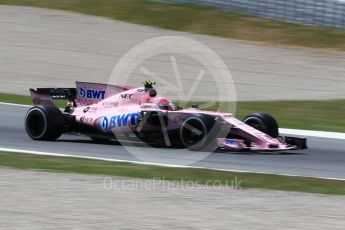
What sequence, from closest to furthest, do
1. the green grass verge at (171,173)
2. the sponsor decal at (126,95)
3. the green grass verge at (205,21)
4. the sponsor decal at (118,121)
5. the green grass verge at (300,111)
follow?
the green grass verge at (171,173)
the sponsor decal at (118,121)
the sponsor decal at (126,95)
the green grass verge at (300,111)
the green grass verge at (205,21)

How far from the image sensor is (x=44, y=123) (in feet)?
45.0

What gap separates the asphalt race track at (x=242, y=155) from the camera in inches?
466

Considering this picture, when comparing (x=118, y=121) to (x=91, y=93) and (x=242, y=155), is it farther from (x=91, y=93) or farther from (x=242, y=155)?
(x=242, y=155)

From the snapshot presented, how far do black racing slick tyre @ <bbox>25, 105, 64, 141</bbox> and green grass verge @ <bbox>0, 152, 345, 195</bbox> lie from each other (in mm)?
1392

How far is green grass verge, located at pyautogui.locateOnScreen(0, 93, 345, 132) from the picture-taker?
56.0 feet

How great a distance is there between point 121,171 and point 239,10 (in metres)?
19.4

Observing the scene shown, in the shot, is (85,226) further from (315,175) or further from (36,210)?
(315,175)

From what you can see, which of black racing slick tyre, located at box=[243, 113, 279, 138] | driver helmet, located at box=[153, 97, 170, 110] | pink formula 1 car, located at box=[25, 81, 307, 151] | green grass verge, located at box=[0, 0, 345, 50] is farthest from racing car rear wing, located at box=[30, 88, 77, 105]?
green grass verge, located at box=[0, 0, 345, 50]

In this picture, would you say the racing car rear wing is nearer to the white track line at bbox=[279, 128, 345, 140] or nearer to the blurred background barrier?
the white track line at bbox=[279, 128, 345, 140]

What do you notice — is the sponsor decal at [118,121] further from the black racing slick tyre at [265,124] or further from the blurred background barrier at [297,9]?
the blurred background barrier at [297,9]

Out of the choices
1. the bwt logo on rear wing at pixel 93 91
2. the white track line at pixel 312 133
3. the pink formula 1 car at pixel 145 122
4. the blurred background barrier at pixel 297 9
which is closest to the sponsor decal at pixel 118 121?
the pink formula 1 car at pixel 145 122

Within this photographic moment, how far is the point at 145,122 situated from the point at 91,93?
144 centimetres

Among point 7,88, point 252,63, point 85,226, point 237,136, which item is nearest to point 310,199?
point 85,226

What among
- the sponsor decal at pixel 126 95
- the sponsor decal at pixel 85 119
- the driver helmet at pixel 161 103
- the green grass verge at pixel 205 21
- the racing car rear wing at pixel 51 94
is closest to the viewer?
the driver helmet at pixel 161 103
